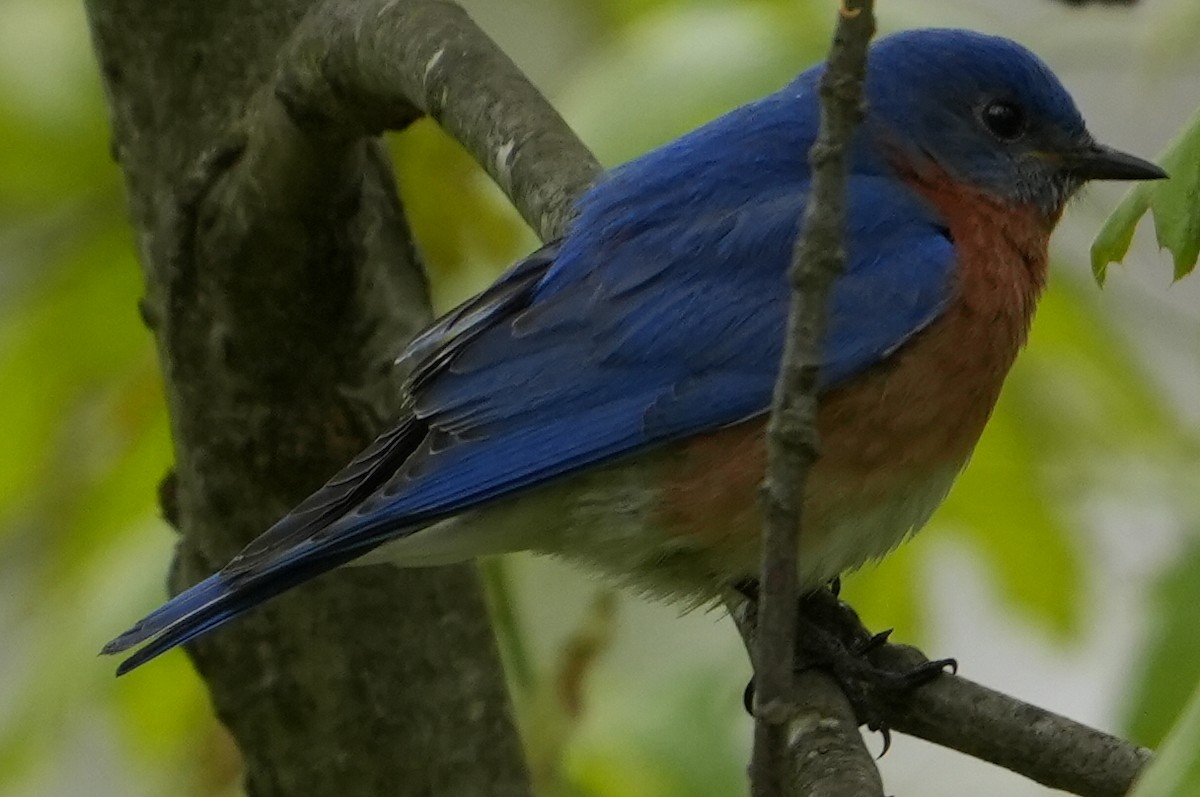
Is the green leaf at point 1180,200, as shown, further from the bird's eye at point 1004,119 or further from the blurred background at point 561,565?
the bird's eye at point 1004,119

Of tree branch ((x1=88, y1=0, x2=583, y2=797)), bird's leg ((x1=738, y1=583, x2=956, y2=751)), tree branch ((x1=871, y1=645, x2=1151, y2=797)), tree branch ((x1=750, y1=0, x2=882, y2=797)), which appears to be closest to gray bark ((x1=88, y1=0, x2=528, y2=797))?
tree branch ((x1=88, y1=0, x2=583, y2=797))

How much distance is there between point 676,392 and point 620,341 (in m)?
0.13

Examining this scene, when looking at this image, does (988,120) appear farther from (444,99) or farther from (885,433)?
(444,99)

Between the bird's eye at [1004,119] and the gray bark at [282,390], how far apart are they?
1.00 meters

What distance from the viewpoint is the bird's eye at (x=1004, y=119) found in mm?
2914

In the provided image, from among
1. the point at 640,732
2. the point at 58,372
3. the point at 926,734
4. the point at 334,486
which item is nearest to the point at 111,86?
the point at 58,372

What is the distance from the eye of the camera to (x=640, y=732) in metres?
2.59

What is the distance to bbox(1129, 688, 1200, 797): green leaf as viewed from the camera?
93cm

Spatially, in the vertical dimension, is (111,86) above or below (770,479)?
above

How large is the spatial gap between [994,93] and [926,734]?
125 cm

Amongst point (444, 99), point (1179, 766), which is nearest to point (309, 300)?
point (444, 99)

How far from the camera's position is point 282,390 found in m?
2.68

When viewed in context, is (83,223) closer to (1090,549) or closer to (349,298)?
(349,298)

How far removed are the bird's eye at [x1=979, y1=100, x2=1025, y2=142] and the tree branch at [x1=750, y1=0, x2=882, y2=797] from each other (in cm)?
168
